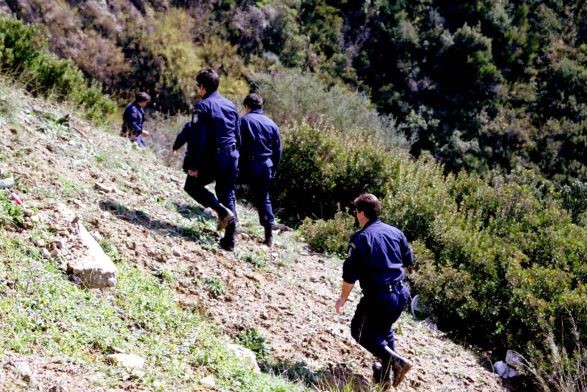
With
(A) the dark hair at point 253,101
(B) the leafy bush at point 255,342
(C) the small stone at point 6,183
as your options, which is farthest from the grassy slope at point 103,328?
(A) the dark hair at point 253,101

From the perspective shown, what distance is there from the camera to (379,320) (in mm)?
4543

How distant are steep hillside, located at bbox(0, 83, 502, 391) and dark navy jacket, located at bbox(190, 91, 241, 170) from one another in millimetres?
970

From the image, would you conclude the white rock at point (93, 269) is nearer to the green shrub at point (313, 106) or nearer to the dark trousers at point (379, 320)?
the dark trousers at point (379, 320)

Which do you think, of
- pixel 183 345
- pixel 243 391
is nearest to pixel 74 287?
pixel 183 345

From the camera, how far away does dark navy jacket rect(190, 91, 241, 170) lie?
5.72m

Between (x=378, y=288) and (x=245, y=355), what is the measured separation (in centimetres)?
111

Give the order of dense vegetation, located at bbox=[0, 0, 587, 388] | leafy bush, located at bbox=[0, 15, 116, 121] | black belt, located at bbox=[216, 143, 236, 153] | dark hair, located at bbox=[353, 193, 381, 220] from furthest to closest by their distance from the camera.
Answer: leafy bush, located at bbox=[0, 15, 116, 121], dense vegetation, located at bbox=[0, 0, 587, 388], black belt, located at bbox=[216, 143, 236, 153], dark hair, located at bbox=[353, 193, 381, 220]

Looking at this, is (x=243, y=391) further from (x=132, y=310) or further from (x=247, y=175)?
(x=247, y=175)

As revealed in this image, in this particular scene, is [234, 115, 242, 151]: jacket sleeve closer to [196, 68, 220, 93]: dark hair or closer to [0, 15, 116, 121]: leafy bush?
[196, 68, 220, 93]: dark hair

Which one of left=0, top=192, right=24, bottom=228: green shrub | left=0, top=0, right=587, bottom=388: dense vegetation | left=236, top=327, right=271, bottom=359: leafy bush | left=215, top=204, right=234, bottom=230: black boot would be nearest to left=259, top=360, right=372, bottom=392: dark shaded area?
left=236, top=327, right=271, bottom=359: leafy bush

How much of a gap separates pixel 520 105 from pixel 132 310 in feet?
69.6

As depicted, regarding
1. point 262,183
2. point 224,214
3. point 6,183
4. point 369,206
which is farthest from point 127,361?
point 262,183

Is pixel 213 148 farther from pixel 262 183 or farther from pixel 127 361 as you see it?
pixel 127 361

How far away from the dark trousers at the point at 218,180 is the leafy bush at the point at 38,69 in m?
4.04
